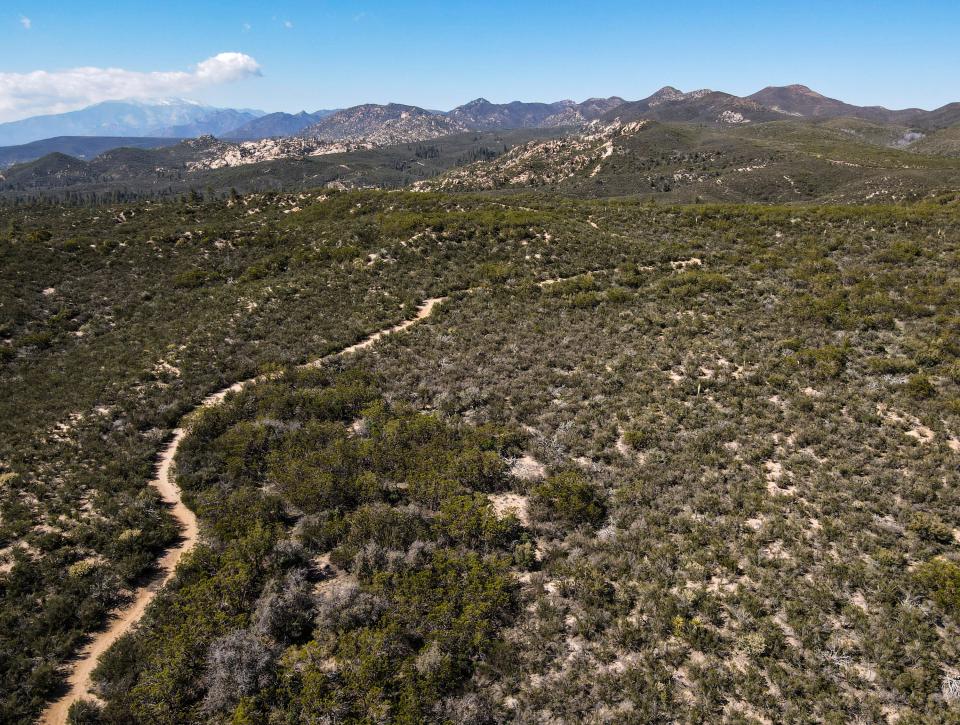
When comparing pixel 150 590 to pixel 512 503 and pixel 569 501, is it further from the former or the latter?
pixel 569 501

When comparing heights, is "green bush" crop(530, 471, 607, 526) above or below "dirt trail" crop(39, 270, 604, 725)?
above

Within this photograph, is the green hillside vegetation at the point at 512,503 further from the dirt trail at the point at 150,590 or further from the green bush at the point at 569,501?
the dirt trail at the point at 150,590

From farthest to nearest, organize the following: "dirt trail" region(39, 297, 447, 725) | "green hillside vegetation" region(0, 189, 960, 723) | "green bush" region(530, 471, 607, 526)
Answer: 1. "green bush" region(530, 471, 607, 526)
2. "dirt trail" region(39, 297, 447, 725)
3. "green hillside vegetation" region(0, 189, 960, 723)

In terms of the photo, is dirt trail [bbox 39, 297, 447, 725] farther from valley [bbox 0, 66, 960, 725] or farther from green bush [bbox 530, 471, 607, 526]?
green bush [bbox 530, 471, 607, 526]

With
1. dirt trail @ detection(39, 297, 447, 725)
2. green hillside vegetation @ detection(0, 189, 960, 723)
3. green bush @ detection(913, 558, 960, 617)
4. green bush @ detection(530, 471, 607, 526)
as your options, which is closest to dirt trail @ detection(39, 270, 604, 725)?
dirt trail @ detection(39, 297, 447, 725)

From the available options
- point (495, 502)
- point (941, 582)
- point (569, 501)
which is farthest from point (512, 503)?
point (941, 582)

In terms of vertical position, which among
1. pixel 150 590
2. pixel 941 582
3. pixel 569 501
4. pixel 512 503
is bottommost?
pixel 150 590

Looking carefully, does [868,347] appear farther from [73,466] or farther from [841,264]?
[73,466]
